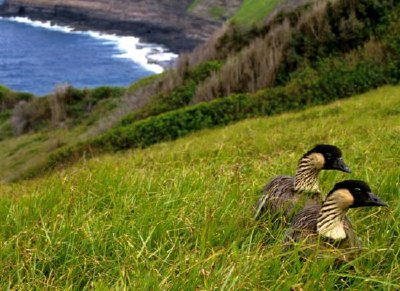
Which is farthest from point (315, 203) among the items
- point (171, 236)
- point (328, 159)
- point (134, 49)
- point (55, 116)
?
point (134, 49)

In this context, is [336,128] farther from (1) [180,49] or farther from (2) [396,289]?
(1) [180,49]

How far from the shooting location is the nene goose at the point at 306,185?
5523mm

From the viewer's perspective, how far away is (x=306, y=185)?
5.66 metres

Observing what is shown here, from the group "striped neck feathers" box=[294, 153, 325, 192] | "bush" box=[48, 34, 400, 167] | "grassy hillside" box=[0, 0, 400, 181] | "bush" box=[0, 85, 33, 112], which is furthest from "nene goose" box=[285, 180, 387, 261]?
"bush" box=[0, 85, 33, 112]

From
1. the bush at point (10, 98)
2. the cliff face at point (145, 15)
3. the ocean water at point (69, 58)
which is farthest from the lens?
the cliff face at point (145, 15)

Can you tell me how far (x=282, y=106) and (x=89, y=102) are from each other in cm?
2229

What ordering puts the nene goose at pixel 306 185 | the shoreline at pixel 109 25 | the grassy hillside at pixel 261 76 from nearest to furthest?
the nene goose at pixel 306 185 → the grassy hillside at pixel 261 76 → the shoreline at pixel 109 25

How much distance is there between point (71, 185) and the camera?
6426 millimetres

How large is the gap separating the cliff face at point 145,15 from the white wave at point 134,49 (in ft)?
7.29

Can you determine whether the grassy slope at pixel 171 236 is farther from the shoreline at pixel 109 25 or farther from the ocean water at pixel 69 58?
the shoreline at pixel 109 25

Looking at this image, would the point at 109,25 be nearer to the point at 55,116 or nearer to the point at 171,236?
the point at 55,116

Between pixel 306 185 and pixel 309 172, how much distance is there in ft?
0.46

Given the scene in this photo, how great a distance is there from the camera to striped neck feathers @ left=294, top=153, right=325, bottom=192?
559cm

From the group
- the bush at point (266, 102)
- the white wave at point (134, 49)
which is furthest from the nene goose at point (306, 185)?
the white wave at point (134, 49)
